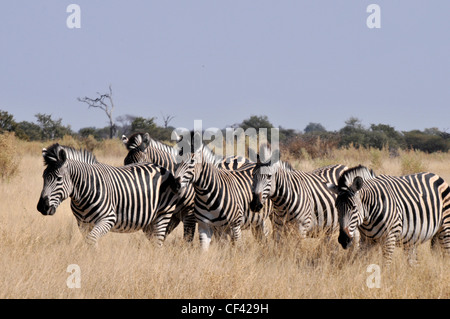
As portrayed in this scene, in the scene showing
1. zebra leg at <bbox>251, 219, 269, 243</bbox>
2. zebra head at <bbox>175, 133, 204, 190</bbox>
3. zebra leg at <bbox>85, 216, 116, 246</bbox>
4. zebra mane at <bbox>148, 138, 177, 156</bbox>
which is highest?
zebra mane at <bbox>148, 138, 177, 156</bbox>

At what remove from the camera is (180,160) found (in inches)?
294

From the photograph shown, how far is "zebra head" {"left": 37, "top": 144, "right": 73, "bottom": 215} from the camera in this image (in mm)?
7344

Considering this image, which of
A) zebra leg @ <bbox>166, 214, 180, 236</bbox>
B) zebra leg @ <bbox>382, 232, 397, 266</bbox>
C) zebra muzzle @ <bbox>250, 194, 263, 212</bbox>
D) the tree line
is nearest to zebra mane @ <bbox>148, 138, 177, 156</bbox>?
zebra leg @ <bbox>166, 214, 180, 236</bbox>

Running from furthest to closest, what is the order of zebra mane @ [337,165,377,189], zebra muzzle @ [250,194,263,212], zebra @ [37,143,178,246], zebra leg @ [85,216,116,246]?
zebra leg @ [85,216,116,246]
zebra @ [37,143,178,246]
zebra muzzle @ [250,194,263,212]
zebra mane @ [337,165,377,189]

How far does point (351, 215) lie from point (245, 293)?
1.55 meters

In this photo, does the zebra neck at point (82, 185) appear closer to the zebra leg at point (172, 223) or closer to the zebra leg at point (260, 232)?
the zebra leg at point (172, 223)

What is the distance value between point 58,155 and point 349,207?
3.77m

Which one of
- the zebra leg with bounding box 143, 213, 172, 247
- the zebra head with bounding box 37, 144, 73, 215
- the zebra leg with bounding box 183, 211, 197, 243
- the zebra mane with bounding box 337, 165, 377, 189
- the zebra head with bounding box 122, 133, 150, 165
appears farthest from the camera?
the zebra head with bounding box 122, 133, 150, 165

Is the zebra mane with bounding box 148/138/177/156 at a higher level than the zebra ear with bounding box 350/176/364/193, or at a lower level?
higher

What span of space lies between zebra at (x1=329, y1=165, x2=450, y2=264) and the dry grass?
28cm

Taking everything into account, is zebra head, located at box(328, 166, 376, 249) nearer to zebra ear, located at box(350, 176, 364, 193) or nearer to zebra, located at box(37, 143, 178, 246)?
zebra ear, located at box(350, 176, 364, 193)

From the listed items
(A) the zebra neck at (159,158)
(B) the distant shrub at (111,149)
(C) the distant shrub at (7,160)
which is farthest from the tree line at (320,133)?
(A) the zebra neck at (159,158)

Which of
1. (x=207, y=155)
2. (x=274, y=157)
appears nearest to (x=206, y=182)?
(x=207, y=155)
